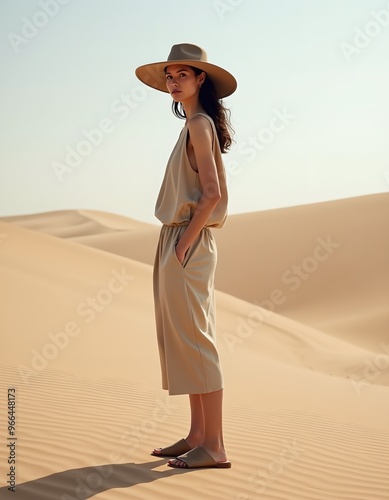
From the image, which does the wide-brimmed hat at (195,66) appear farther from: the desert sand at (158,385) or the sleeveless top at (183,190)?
the desert sand at (158,385)

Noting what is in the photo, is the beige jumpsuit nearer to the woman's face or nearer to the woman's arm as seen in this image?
the woman's arm

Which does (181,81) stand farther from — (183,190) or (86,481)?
(86,481)

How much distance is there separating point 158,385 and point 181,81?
499 cm

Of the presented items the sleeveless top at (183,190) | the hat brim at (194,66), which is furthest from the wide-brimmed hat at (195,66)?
the sleeveless top at (183,190)

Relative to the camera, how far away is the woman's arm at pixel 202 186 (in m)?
4.32

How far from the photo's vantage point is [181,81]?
4.53 metres

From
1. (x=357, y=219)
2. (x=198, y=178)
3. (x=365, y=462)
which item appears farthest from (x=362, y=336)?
(x=198, y=178)

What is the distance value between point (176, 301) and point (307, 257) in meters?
26.2

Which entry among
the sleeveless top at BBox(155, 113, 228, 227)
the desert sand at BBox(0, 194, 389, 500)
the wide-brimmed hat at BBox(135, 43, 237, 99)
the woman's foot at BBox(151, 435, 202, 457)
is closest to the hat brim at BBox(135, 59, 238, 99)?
the wide-brimmed hat at BBox(135, 43, 237, 99)

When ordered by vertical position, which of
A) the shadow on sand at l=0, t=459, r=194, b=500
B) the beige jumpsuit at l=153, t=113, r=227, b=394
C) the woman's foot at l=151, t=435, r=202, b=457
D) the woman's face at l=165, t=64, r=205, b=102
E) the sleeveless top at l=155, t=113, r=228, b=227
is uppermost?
the woman's face at l=165, t=64, r=205, b=102

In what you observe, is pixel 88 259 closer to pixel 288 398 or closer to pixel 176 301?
pixel 288 398

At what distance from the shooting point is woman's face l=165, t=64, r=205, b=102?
4.53m

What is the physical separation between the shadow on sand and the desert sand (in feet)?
0.05

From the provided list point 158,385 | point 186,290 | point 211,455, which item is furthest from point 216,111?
point 158,385
